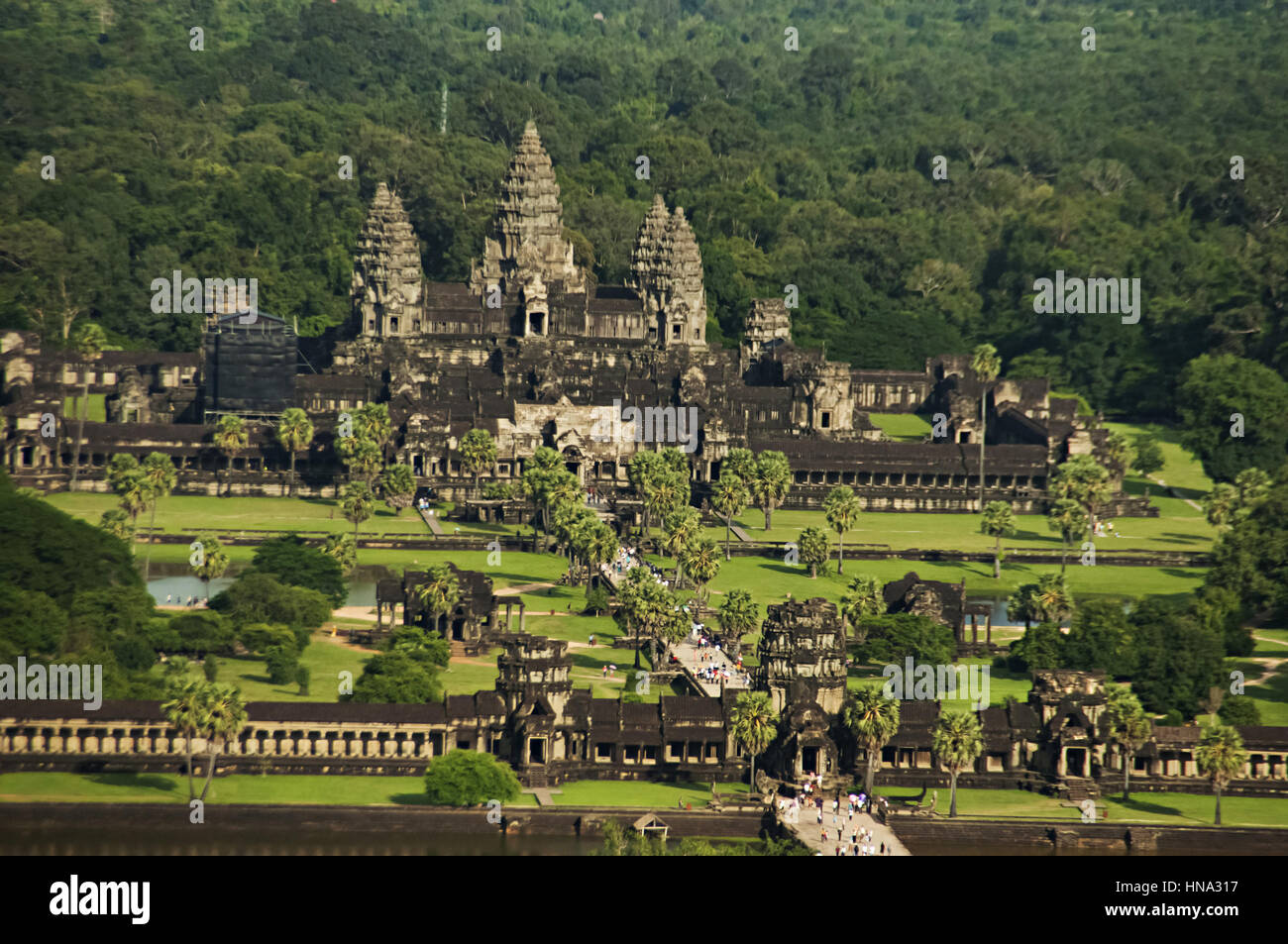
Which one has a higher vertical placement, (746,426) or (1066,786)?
(746,426)

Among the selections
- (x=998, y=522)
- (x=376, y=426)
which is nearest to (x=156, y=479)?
(x=376, y=426)

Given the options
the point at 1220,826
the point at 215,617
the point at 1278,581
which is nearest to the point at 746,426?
the point at 1278,581

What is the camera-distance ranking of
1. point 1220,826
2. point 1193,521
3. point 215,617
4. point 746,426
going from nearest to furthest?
point 1220,826
point 215,617
point 1193,521
point 746,426

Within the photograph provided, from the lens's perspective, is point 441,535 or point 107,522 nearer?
point 107,522

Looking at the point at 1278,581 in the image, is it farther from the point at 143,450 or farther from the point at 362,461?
the point at 143,450

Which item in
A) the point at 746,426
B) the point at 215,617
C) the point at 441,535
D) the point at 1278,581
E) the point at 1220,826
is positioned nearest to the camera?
the point at 1220,826
